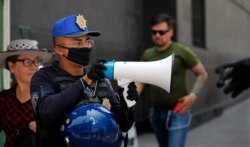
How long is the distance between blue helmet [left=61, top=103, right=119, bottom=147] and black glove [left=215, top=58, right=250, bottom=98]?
1.53 metres

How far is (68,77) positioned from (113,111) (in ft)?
1.21

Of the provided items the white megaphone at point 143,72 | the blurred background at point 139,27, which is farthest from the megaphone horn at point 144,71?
the blurred background at point 139,27

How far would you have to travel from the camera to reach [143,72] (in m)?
3.26

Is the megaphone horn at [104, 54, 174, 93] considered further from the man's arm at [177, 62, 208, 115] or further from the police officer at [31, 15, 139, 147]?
the man's arm at [177, 62, 208, 115]

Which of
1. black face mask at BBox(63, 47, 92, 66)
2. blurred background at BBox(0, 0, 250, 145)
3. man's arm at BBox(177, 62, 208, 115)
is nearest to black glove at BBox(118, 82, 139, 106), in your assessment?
black face mask at BBox(63, 47, 92, 66)

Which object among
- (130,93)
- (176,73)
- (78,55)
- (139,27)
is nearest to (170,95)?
(176,73)

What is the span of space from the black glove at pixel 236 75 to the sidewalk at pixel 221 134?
5.41 m

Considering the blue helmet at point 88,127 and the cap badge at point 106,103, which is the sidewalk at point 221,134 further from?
the blue helmet at point 88,127

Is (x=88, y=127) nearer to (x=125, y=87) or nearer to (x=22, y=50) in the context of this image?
(x=125, y=87)

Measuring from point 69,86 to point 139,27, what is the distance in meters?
7.78

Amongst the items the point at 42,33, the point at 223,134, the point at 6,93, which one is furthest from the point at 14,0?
the point at 223,134

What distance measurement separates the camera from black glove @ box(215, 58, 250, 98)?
14.1 feet

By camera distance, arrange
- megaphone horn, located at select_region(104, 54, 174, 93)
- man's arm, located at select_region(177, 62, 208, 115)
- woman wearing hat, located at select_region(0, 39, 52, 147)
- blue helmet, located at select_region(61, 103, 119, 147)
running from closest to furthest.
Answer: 1. blue helmet, located at select_region(61, 103, 119, 147)
2. megaphone horn, located at select_region(104, 54, 174, 93)
3. woman wearing hat, located at select_region(0, 39, 52, 147)
4. man's arm, located at select_region(177, 62, 208, 115)

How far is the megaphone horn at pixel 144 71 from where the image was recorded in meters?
3.17
